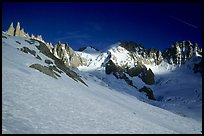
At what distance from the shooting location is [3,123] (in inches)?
497

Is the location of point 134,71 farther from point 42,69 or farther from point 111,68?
point 42,69

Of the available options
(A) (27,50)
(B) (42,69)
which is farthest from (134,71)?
(B) (42,69)

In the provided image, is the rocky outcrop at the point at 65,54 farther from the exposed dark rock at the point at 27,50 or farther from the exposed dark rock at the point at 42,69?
the exposed dark rock at the point at 42,69

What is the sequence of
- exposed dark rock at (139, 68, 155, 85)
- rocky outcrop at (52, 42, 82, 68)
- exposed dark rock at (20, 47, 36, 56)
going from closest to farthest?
1. exposed dark rock at (20, 47, 36, 56)
2. rocky outcrop at (52, 42, 82, 68)
3. exposed dark rock at (139, 68, 155, 85)

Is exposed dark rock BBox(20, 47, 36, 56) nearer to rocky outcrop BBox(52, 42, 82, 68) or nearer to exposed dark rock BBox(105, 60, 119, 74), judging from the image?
rocky outcrop BBox(52, 42, 82, 68)

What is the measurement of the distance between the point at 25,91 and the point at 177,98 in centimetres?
11735

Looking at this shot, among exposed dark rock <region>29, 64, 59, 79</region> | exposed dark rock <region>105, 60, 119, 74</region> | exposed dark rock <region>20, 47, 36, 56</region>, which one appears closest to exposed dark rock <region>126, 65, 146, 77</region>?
exposed dark rock <region>105, 60, 119, 74</region>

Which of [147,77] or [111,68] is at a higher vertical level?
[111,68]

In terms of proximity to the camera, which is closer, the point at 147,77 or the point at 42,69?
the point at 42,69

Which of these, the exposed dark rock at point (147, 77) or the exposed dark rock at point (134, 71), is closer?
the exposed dark rock at point (134, 71)

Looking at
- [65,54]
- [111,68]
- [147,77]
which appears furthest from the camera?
[147,77]

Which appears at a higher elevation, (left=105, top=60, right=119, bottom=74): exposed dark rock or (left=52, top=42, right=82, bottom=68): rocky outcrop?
(left=52, top=42, right=82, bottom=68): rocky outcrop

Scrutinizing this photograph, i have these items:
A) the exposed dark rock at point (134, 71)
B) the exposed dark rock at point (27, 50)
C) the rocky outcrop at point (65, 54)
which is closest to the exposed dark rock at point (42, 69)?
the exposed dark rock at point (27, 50)

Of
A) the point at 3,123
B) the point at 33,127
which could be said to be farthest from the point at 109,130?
the point at 3,123
